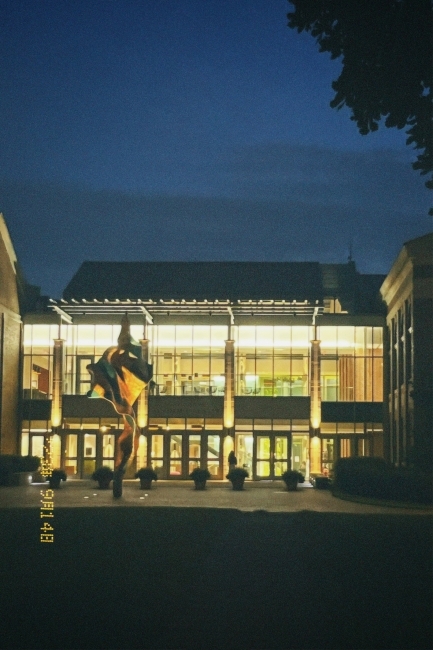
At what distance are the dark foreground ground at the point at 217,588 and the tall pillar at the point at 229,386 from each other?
1376 inches

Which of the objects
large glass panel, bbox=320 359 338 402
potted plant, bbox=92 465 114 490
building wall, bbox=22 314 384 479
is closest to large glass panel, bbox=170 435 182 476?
building wall, bbox=22 314 384 479

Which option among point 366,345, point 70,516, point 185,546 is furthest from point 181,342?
point 185,546

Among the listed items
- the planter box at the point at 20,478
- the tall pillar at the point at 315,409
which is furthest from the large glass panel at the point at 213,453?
the planter box at the point at 20,478

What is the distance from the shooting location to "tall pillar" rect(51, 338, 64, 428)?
197 ft

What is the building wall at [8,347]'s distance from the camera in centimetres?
5794

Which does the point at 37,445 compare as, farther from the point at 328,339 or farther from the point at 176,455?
the point at 328,339

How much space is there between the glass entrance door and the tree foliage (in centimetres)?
4582

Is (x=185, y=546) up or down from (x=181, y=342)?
down

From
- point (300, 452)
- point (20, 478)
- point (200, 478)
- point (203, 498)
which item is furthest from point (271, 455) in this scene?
point (203, 498)

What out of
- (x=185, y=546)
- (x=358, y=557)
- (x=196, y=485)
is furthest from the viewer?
(x=196, y=485)

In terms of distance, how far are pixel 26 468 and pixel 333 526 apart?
3125 cm

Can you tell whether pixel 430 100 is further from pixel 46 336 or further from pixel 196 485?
pixel 46 336

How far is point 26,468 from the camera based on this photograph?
174ft

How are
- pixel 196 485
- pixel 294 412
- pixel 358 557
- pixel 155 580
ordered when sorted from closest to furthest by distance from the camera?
1. pixel 155 580
2. pixel 358 557
3. pixel 196 485
4. pixel 294 412
